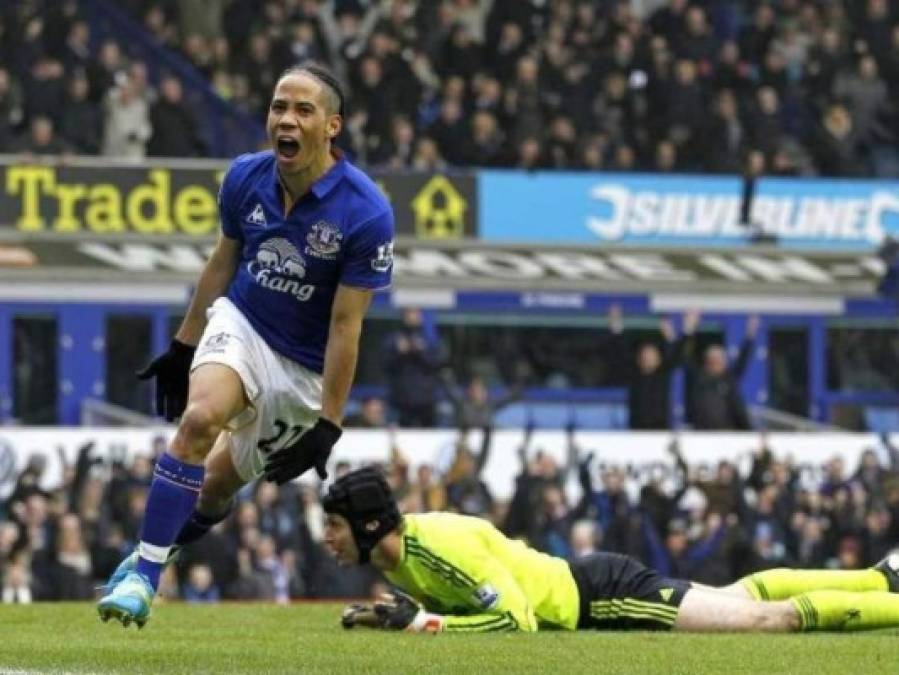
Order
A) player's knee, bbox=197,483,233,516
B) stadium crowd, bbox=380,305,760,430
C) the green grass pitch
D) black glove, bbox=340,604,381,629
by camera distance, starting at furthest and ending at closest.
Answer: stadium crowd, bbox=380,305,760,430, black glove, bbox=340,604,381,629, player's knee, bbox=197,483,233,516, the green grass pitch

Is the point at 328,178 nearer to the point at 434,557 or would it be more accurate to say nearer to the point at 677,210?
the point at 434,557

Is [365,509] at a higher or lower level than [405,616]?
higher

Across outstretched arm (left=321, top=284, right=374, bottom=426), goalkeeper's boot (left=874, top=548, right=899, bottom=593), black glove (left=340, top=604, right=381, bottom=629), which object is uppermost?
outstretched arm (left=321, top=284, right=374, bottom=426)

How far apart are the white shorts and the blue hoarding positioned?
16486 millimetres

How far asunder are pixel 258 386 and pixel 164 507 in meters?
0.64

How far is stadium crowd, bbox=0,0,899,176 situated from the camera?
25281 mm

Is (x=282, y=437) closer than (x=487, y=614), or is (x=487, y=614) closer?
(x=282, y=437)

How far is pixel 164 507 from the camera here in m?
9.79

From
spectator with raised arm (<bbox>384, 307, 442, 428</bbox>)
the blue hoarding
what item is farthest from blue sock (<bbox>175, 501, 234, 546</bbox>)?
the blue hoarding

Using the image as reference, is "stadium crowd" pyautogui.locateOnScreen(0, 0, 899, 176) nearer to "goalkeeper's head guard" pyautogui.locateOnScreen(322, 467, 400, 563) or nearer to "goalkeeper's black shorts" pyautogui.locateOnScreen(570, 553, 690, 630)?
"goalkeeper's black shorts" pyautogui.locateOnScreen(570, 553, 690, 630)

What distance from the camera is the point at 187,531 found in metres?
10.7

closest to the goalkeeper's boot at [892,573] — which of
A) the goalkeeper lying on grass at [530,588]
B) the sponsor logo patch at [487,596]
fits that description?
the goalkeeper lying on grass at [530,588]

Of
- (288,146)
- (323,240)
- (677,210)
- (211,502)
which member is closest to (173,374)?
(211,502)

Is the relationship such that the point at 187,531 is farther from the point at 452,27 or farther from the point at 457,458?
the point at 452,27
